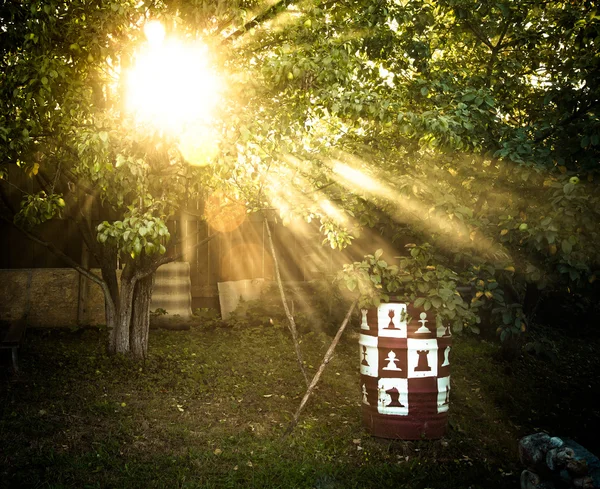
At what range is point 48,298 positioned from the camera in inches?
334

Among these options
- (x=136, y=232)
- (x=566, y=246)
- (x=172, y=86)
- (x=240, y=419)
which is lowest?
(x=240, y=419)

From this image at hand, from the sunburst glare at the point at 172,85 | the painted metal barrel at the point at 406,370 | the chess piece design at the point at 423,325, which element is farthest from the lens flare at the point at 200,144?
the chess piece design at the point at 423,325

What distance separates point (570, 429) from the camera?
5.63m

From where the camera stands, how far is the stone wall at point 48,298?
27.4ft

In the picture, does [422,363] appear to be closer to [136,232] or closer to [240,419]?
[240,419]

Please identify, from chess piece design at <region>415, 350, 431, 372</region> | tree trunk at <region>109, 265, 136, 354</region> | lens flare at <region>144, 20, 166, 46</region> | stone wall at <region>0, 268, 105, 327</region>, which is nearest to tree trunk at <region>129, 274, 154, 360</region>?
tree trunk at <region>109, 265, 136, 354</region>

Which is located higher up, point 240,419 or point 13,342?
point 13,342

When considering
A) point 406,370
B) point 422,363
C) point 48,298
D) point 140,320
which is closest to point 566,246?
point 422,363

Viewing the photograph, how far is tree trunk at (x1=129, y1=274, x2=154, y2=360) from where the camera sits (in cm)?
679

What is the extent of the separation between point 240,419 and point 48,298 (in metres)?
4.52

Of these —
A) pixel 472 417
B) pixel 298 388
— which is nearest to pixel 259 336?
pixel 298 388

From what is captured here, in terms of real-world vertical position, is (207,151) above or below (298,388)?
above

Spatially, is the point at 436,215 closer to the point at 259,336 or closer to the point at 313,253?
the point at 259,336

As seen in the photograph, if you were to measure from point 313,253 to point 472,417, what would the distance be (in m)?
4.81
